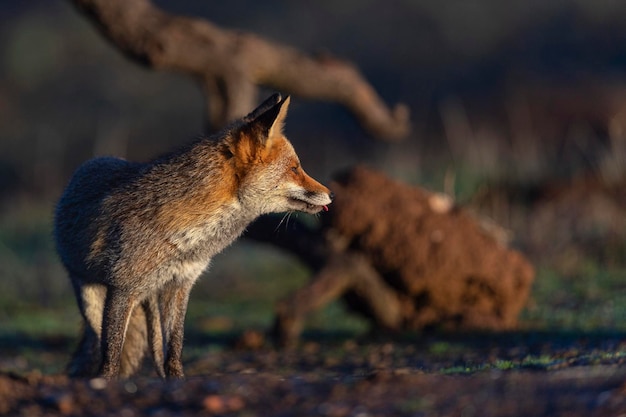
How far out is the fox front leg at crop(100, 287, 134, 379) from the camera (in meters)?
6.77

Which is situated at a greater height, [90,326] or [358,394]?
[90,326]

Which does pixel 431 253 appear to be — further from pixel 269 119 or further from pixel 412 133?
pixel 412 133

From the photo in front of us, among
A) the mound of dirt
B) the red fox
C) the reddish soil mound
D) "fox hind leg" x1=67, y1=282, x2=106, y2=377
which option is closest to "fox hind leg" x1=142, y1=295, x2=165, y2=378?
the red fox

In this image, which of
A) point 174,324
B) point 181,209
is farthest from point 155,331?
point 181,209

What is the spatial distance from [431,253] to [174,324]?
3311 mm

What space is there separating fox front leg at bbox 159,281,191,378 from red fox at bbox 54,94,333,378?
0.12 ft

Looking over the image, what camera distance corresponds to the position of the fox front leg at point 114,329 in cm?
677

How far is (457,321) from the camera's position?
9703mm

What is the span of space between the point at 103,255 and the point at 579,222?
7831 millimetres

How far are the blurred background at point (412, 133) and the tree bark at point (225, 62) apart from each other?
1.26m

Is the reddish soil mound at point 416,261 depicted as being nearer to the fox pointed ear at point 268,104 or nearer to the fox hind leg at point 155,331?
the fox hind leg at point 155,331

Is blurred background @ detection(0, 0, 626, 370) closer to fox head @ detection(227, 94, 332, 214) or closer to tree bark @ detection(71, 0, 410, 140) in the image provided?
tree bark @ detection(71, 0, 410, 140)

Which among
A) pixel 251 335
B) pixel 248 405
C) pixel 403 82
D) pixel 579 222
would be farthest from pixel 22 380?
pixel 403 82

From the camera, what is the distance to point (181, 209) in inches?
265
